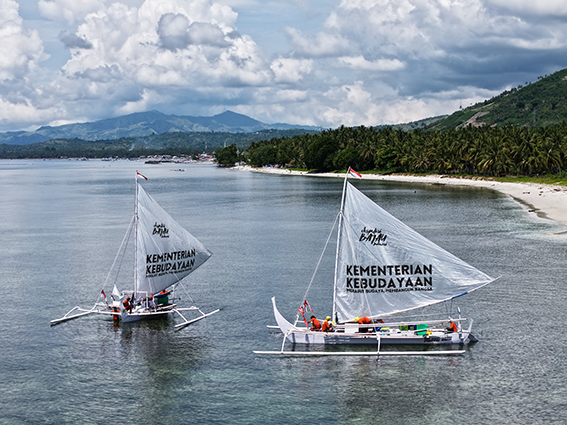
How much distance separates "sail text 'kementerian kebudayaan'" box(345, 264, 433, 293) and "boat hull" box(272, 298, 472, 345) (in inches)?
123

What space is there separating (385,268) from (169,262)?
61.4 feet

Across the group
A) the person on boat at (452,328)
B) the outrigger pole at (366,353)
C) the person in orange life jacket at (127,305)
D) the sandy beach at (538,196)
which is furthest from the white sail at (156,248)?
the sandy beach at (538,196)

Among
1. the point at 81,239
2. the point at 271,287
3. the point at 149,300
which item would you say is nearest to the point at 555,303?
the point at 271,287

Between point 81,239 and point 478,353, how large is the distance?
6842 centimetres

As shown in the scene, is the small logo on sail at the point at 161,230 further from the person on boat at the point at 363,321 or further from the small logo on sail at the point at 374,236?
the person on boat at the point at 363,321

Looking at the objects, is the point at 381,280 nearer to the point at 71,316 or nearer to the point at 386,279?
the point at 386,279

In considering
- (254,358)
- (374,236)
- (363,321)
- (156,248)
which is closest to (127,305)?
(156,248)

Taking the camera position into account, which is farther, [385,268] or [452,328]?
[452,328]

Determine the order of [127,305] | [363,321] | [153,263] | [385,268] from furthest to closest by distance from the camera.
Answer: [153,263], [127,305], [363,321], [385,268]

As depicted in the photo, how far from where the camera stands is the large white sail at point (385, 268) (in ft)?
133

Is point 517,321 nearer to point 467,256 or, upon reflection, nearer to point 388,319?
point 388,319

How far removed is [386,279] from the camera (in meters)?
41.4

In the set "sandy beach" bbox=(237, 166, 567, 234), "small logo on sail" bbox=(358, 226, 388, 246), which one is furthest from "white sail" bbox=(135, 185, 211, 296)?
"sandy beach" bbox=(237, 166, 567, 234)

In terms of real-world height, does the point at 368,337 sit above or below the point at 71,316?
above
